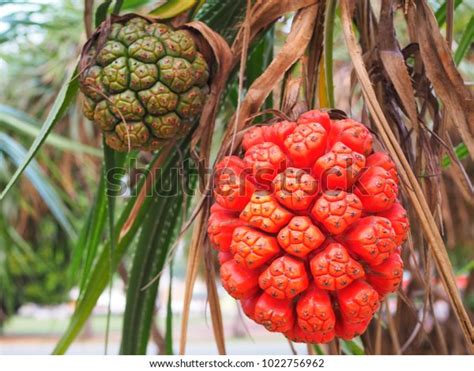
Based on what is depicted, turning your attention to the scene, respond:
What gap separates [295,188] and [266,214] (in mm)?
32

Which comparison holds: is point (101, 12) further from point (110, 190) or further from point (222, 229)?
point (222, 229)

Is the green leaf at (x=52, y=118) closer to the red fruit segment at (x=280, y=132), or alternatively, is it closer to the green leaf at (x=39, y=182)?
the red fruit segment at (x=280, y=132)

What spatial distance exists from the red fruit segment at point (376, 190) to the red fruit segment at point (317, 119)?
0.19 feet

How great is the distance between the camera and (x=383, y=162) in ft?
1.76

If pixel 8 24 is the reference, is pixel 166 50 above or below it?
below

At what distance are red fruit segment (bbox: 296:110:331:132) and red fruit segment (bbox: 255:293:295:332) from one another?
156 millimetres

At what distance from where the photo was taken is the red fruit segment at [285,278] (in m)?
0.50

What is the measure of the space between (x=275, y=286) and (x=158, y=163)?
0.34 metres

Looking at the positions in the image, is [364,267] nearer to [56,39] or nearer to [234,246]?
[234,246]

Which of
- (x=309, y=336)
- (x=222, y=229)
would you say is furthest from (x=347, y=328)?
(x=222, y=229)

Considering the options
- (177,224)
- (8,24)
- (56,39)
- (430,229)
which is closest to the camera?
(430,229)

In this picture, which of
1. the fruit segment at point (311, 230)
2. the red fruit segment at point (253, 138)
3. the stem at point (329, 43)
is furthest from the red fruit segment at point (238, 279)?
the stem at point (329, 43)

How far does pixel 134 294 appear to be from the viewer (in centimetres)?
87
